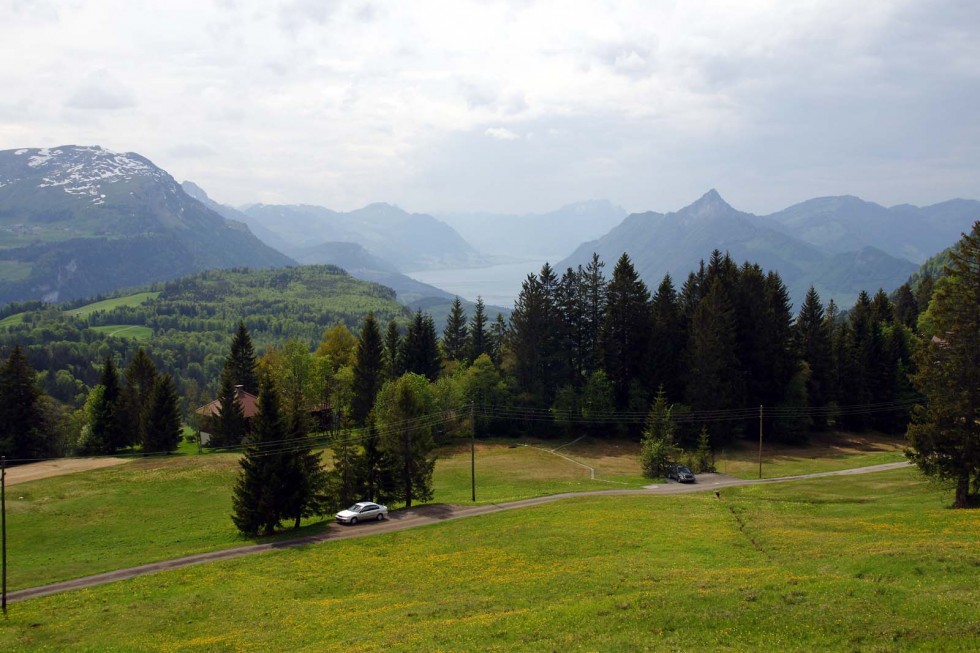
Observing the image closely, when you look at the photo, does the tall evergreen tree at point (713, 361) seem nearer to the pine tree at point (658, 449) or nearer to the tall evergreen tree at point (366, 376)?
the pine tree at point (658, 449)

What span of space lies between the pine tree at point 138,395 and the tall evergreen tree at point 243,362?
36.3 ft

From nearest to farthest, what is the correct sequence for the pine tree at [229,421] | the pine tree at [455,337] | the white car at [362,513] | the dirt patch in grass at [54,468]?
1. the white car at [362,513]
2. the dirt patch in grass at [54,468]
3. the pine tree at [229,421]
4. the pine tree at [455,337]

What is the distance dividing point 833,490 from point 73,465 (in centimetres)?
7698

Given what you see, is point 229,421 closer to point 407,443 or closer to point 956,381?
point 407,443

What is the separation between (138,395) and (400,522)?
64.1 m

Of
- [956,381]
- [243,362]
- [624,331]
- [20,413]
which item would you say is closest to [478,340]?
[624,331]

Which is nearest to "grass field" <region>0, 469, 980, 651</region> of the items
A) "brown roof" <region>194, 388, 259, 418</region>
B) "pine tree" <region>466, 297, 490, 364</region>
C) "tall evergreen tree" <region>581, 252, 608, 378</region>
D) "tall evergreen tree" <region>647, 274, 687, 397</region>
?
"tall evergreen tree" <region>647, 274, 687, 397</region>

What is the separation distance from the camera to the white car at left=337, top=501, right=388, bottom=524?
45375 mm

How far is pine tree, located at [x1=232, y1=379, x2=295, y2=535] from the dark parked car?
35.3 m

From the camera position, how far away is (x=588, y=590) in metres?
25.8

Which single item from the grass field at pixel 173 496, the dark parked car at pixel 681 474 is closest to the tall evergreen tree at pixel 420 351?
the grass field at pixel 173 496

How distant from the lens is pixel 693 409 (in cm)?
7950

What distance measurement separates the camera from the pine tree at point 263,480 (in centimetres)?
4378

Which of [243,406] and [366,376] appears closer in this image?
[243,406]
